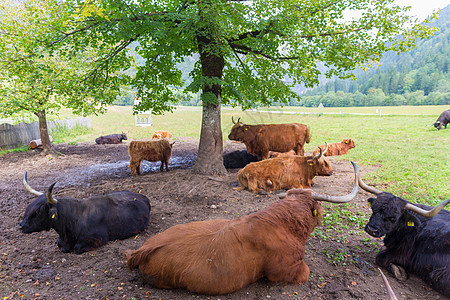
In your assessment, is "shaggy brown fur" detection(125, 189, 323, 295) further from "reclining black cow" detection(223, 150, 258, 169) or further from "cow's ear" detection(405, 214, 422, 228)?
"reclining black cow" detection(223, 150, 258, 169)

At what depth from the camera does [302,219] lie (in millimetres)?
3520

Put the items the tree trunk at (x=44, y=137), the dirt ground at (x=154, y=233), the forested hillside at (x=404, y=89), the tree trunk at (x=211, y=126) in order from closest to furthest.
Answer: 1. the dirt ground at (x=154, y=233)
2. the tree trunk at (x=211, y=126)
3. the tree trunk at (x=44, y=137)
4. the forested hillside at (x=404, y=89)

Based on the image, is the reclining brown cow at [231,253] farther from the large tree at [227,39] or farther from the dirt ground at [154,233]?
the large tree at [227,39]

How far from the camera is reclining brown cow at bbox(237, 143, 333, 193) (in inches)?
285

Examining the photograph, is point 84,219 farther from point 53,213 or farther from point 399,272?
point 399,272

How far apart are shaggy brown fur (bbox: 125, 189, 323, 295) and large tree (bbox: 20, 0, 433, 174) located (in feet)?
15.1

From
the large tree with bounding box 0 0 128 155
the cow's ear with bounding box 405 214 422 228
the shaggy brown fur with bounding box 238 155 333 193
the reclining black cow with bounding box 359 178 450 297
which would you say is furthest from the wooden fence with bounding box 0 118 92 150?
the cow's ear with bounding box 405 214 422 228

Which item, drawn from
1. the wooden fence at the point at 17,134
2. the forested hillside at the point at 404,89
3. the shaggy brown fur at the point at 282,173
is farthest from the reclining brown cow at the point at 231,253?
the forested hillside at the point at 404,89

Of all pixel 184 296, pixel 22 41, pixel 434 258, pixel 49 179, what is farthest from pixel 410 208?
pixel 49 179

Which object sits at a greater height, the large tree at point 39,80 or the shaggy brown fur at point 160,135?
the large tree at point 39,80

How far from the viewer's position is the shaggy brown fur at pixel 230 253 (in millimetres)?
3064

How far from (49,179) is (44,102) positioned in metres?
4.47

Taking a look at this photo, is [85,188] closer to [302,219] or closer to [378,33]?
[302,219]

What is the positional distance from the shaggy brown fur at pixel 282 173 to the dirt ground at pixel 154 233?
35 centimetres
